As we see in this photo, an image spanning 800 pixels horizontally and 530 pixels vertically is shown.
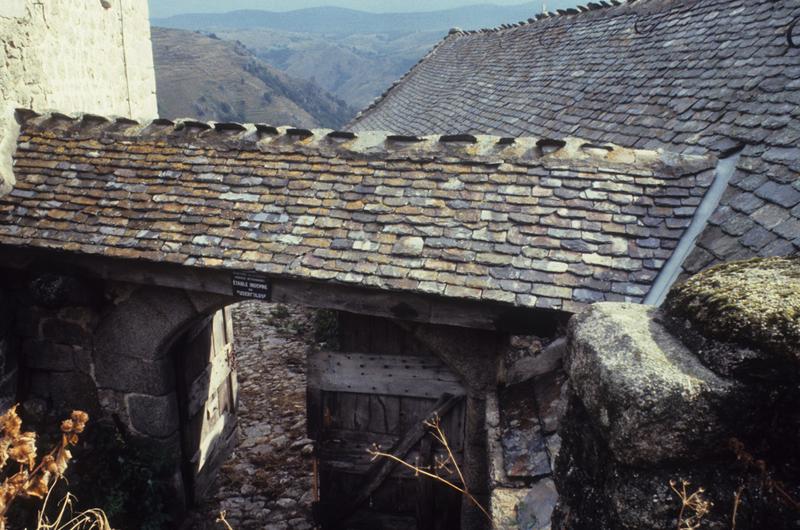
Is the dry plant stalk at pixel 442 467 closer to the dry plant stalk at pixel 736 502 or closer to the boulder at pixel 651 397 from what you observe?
the boulder at pixel 651 397

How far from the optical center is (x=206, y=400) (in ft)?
21.8

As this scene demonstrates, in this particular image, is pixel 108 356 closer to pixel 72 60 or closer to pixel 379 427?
pixel 379 427

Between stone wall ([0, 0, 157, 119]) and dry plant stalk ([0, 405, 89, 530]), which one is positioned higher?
stone wall ([0, 0, 157, 119])

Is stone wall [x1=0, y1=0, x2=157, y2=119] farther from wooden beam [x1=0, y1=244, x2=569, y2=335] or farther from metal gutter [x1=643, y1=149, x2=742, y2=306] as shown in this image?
metal gutter [x1=643, y1=149, x2=742, y2=306]

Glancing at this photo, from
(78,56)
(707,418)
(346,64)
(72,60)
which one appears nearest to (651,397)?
(707,418)

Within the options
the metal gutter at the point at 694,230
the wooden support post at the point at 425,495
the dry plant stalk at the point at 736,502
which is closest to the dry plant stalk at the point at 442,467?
the wooden support post at the point at 425,495

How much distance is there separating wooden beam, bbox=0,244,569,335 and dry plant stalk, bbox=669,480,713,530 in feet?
8.37

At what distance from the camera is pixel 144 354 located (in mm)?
5414

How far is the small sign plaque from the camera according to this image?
457 centimetres

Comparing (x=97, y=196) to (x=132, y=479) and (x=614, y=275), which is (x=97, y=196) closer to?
(x=132, y=479)

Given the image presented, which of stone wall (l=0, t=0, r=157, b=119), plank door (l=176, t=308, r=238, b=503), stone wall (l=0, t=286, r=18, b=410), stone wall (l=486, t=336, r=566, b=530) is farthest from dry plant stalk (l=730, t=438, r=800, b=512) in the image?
stone wall (l=0, t=0, r=157, b=119)

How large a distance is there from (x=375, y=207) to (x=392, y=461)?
2.62 m

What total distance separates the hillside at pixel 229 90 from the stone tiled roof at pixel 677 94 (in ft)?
132

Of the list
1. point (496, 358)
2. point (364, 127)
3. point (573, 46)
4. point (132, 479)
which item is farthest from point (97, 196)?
point (364, 127)
